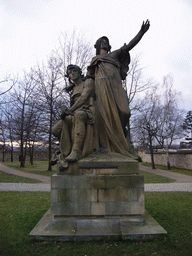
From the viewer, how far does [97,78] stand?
196 inches

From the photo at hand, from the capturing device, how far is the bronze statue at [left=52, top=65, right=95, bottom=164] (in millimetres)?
4449

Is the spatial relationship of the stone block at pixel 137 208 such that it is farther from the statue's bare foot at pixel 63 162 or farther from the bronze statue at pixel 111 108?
the statue's bare foot at pixel 63 162

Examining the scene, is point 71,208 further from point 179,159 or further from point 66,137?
point 179,159

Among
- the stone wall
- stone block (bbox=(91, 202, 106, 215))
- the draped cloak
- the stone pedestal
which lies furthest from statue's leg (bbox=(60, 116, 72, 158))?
the stone wall

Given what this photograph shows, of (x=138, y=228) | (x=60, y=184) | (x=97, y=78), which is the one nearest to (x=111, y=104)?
(x=97, y=78)

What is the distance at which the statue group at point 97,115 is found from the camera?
452 centimetres

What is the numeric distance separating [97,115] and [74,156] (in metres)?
1.08

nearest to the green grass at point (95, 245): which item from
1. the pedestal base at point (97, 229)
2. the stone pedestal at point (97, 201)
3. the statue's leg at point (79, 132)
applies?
the pedestal base at point (97, 229)

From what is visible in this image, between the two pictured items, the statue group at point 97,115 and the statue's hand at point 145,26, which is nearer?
the statue group at point 97,115

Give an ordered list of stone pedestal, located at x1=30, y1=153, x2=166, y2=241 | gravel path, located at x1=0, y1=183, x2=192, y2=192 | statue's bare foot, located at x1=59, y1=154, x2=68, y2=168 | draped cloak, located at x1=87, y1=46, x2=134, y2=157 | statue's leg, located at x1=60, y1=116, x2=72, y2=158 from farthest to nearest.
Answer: gravel path, located at x1=0, y1=183, x2=192, y2=192, draped cloak, located at x1=87, y1=46, x2=134, y2=157, statue's leg, located at x1=60, y1=116, x2=72, y2=158, statue's bare foot, located at x1=59, y1=154, x2=68, y2=168, stone pedestal, located at x1=30, y1=153, x2=166, y2=241

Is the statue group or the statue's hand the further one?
the statue's hand

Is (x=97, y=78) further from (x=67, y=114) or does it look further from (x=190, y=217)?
(x=190, y=217)

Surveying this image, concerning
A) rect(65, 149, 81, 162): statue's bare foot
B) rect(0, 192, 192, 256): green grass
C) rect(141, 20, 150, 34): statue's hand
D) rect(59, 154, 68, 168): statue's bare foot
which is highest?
rect(141, 20, 150, 34): statue's hand

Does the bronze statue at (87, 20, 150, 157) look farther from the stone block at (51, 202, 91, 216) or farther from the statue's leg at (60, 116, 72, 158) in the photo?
the stone block at (51, 202, 91, 216)
